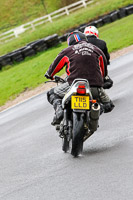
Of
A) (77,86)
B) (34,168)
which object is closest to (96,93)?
(77,86)

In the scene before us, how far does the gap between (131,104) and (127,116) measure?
3.19ft

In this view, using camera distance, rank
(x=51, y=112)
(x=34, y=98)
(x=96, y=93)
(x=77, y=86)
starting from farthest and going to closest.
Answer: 1. (x=34, y=98)
2. (x=51, y=112)
3. (x=96, y=93)
4. (x=77, y=86)

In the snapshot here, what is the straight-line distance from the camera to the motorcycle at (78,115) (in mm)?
6012

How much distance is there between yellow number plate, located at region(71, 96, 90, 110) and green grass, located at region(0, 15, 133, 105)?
29.1 feet

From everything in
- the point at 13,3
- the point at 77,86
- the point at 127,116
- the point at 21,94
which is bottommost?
the point at 13,3

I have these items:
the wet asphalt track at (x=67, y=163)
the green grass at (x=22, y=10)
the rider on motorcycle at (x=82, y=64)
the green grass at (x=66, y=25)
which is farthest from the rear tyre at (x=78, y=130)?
the green grass at (x=22, y=10)

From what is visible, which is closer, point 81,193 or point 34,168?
point 81,193

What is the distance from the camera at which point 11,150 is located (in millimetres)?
7988

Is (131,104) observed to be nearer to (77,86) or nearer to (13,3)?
(77,86)

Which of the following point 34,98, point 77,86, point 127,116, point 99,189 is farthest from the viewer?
point 34,98

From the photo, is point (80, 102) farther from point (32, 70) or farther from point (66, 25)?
point (66, 25)

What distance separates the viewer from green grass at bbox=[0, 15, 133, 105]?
16391mm

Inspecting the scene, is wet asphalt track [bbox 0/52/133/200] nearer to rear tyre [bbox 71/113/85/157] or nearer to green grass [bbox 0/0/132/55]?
rear tyre [bbox 71/113/85/157]

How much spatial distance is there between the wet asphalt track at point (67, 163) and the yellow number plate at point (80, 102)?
692mm
